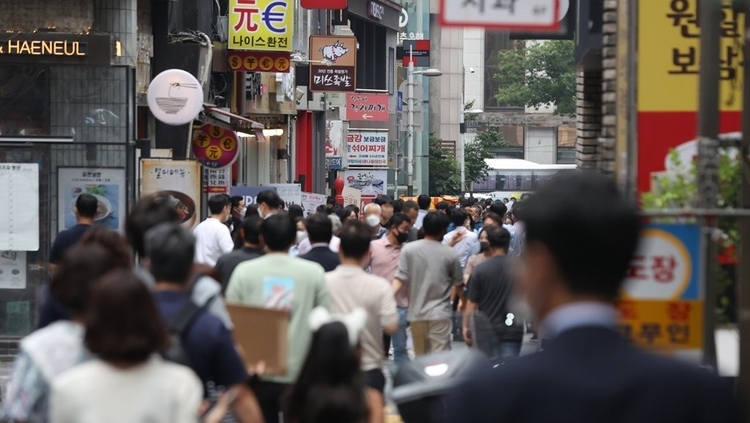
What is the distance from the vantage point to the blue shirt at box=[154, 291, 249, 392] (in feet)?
18.4

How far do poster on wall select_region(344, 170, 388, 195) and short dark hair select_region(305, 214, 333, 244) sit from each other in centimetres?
3499

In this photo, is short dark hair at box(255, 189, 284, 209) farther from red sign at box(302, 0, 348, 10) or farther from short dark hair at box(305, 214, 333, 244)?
red sign at box(302, 0, 348, 10)

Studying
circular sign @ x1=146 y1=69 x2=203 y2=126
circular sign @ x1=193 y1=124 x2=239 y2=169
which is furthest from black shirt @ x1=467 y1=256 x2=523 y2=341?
circular sign @ x1=193 y1=124 x2=239 y2=169

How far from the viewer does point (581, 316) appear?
2885mm

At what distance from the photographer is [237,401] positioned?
5730 mm

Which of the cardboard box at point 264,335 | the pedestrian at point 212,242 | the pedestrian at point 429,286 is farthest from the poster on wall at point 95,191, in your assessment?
the cardboard box at point 264,335

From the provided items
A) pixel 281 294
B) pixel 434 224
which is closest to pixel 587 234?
pixel 281 294

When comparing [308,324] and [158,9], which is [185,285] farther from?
[158,9]

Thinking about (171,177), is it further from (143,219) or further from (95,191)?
(143,219)

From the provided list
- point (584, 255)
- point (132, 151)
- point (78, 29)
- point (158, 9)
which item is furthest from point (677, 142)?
point (158, 9)

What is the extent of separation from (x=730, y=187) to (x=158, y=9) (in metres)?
17.9

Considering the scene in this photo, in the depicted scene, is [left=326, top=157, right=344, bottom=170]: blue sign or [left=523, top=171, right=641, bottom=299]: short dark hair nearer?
[left=523, top=171, right=641, bottom=299]: short dark hair

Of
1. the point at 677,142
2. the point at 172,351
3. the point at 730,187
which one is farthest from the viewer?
the point at 677,142

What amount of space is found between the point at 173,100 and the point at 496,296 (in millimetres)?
8998
